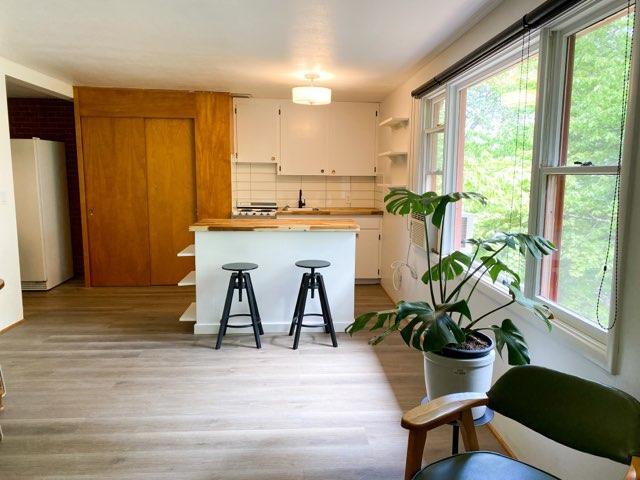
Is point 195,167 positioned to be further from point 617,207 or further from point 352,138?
point 617,207

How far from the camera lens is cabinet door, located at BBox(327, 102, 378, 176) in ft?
18.9

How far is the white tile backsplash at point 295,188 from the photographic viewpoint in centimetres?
591

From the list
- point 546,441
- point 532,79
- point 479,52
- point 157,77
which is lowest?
point 546,441

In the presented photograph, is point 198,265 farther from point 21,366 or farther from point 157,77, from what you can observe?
point 157,77

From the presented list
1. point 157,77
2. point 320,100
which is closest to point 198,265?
point 320,100

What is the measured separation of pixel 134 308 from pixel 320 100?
2837 mm

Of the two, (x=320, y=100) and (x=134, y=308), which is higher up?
(x=320, y=100)

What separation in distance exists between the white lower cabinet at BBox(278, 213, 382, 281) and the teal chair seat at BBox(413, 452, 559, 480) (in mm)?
4241

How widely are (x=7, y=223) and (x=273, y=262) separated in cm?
245

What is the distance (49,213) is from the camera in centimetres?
532

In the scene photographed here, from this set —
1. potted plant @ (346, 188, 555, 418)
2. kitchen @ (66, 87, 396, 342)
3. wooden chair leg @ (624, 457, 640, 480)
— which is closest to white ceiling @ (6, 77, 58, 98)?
kitchen @ (66, 87, 396, 342)

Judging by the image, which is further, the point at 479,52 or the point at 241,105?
the point at 241,105

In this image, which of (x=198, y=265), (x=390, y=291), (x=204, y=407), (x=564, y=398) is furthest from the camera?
(x=390, y=291)

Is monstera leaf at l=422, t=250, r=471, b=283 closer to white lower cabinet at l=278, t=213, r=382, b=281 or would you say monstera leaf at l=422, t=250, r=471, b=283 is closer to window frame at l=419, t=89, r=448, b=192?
window frame at l=419, t=89, r=448, b=192
